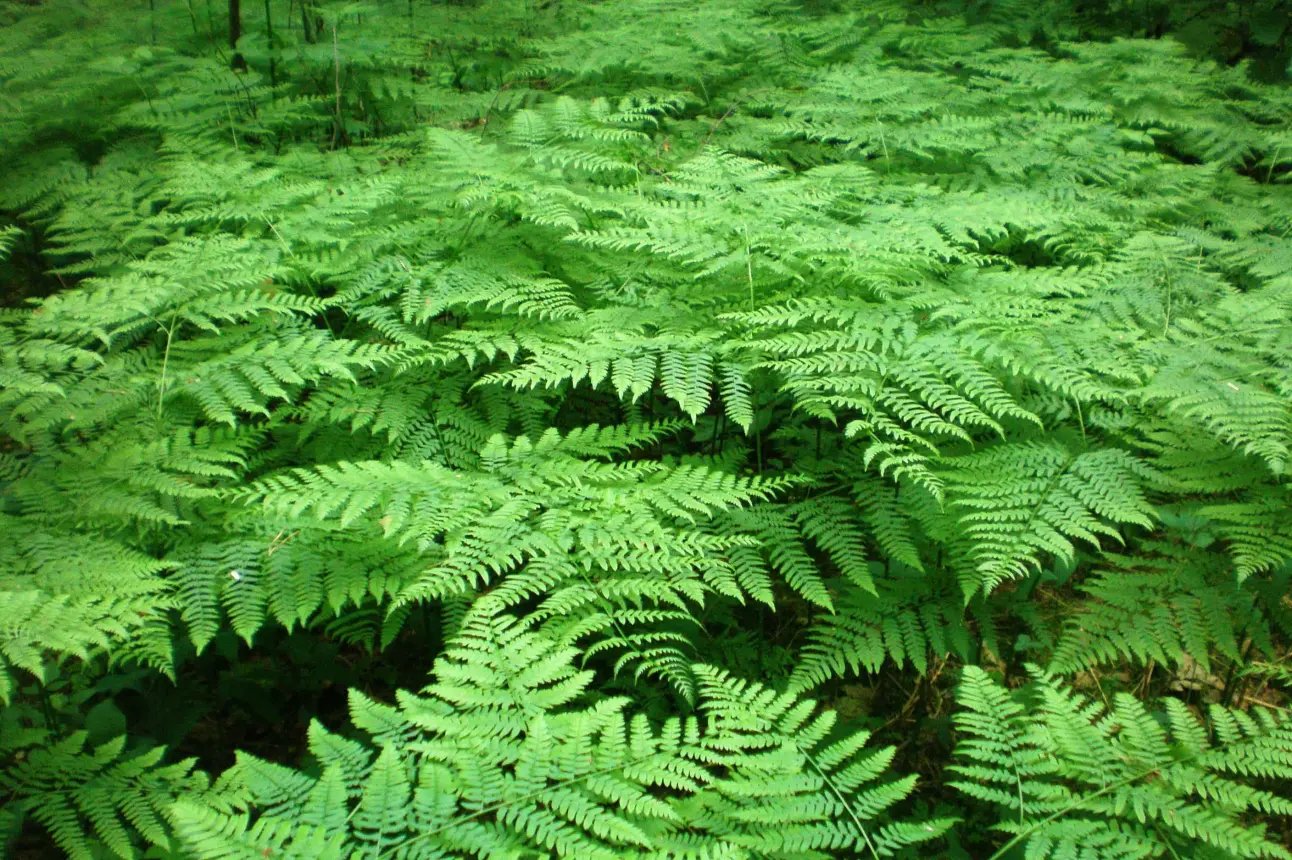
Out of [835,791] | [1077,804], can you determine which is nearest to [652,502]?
[835,791]

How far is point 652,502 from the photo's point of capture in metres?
2.68

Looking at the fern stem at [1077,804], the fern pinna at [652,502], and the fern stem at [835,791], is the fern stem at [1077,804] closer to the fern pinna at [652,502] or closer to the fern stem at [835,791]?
the fern pinna at [652,502]

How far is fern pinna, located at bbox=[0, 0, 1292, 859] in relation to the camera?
6.34 ft

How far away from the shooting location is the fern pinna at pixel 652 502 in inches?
76.1

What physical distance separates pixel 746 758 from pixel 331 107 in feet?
18.3

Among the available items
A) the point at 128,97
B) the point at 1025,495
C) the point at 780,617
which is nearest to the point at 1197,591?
the point at 1025,495

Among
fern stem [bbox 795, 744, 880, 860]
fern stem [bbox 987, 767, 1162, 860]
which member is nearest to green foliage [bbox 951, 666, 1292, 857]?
fern stem [bbox 987, 767, 1162, 860]

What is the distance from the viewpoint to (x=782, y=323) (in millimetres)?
2947

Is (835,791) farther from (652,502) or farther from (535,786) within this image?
(652,502)

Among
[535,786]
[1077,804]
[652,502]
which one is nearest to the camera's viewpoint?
[535,786]

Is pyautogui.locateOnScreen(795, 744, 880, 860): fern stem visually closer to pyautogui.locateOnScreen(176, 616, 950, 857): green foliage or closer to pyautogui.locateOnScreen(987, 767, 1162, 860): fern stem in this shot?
pyautogui.locateOnScreen(176, 616, 950, 857): green foliage

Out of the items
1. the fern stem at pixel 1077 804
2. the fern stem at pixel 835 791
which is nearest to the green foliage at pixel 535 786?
the fern stem at pixel 835 791

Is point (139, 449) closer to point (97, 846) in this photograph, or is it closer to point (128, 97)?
point (97, 846)

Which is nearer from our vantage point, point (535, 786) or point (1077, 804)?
point (535, 786)
